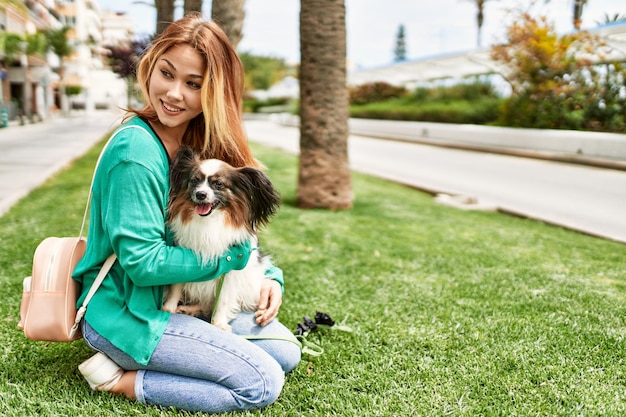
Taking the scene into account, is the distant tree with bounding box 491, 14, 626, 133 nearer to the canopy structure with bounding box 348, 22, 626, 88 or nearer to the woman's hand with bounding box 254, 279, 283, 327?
the canopy structure with bounding box 348, 22, 626, 88

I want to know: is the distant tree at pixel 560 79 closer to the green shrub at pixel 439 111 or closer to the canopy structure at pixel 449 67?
the canopy structure at pixel 449 67

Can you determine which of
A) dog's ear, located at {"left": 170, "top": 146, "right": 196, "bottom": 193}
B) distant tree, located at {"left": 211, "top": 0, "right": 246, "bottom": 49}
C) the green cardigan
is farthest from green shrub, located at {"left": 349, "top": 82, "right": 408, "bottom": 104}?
the green cardigan

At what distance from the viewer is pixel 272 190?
2.53 metres

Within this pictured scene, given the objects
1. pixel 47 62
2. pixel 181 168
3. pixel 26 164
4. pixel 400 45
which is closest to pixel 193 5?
pixel 181 168

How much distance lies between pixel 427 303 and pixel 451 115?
23629 mm

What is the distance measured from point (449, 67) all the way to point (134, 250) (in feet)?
100

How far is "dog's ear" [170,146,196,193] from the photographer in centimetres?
246

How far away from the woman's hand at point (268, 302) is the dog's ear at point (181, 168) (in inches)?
30.6

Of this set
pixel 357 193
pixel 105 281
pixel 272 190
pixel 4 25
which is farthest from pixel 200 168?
pixel 4 25

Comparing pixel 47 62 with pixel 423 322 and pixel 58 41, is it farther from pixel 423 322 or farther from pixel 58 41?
pixel 423 322

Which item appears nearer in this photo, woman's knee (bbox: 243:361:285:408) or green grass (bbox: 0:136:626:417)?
woman's knee (bbox: 243:361:285:408)

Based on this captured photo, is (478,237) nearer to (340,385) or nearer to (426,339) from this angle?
(426,339)

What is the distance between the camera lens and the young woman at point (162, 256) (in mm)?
2334

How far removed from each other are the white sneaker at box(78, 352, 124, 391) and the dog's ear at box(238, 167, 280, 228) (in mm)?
893
